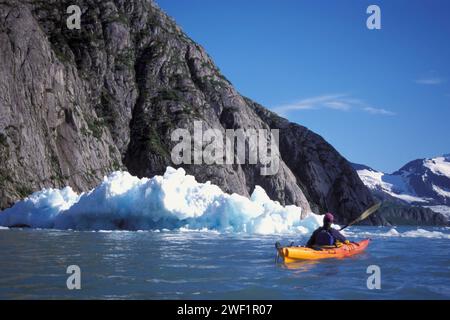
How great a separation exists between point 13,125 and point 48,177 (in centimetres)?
848

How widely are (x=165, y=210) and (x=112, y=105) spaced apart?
182 ft

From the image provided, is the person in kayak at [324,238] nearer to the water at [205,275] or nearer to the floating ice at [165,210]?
the water at [205,275]

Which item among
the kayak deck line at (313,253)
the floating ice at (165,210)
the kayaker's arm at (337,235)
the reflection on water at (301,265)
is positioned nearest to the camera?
the reflection on water at (301,265)

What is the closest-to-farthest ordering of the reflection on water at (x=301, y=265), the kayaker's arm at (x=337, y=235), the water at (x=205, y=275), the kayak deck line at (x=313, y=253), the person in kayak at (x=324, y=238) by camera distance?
the water at (x=205, y=275), the reflection on water at (x=301, y=265), the kayak deck line at (x=313, y=253), the person in kayak at (x=324, y=238), the kayaker's arm at (x=337, y=235)

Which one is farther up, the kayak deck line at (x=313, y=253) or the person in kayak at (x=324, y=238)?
the person in kayak at (x=324, y=238)

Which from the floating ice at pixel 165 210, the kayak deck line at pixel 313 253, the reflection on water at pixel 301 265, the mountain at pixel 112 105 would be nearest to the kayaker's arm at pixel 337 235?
the kayak deck line at pixel 313 253

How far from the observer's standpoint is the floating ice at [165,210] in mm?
40375

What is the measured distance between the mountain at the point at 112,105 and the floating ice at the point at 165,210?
65.6 feet

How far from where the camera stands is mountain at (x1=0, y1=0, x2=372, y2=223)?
68062 mm

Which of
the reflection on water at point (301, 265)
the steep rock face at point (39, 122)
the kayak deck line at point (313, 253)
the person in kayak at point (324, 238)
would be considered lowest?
the reflection on water at point (301, 265)

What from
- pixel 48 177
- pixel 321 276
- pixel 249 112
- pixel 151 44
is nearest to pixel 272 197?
pixel 249 112

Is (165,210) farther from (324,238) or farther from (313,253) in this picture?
(313,253)

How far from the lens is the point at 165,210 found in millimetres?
40844
